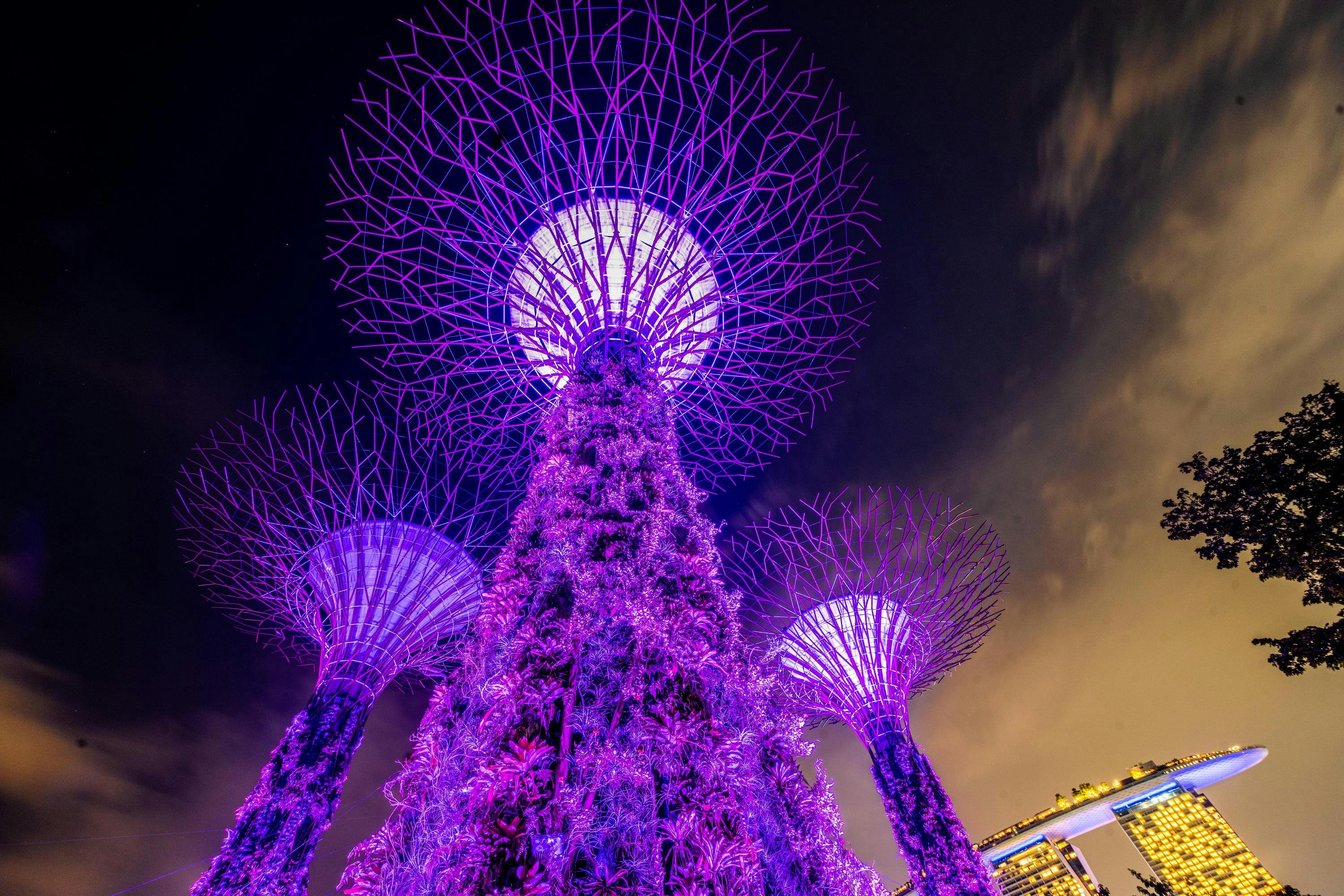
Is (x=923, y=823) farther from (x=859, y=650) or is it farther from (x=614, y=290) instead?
(x=614, y=290)

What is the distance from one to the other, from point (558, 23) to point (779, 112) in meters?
3.61

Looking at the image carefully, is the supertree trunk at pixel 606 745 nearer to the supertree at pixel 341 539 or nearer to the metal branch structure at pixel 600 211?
the metal branch structure at pixel 600 211

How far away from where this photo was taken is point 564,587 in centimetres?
549

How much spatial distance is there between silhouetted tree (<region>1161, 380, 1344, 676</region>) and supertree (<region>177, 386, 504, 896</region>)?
50.9 feet

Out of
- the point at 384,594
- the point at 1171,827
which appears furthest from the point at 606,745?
the point at 1171,827

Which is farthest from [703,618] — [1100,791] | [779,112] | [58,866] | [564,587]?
[1100,791]

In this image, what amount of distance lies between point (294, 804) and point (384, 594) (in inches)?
181

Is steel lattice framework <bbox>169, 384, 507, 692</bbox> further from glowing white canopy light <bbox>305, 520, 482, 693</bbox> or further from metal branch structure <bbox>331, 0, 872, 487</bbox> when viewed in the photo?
metal branch structure <bbox>331, 0, 872, 487</bbox>

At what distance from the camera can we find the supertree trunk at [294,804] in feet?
30.7

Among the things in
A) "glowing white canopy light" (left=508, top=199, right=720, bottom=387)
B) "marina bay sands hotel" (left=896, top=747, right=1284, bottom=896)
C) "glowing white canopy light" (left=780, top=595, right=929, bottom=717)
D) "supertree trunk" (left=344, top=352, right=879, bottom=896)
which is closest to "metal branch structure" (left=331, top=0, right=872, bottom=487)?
"glowing white canopy light" (left=508, top=199, right=720, bottom=387)

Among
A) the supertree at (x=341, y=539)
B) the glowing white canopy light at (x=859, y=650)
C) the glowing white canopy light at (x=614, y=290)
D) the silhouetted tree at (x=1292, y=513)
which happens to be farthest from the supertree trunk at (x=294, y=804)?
the silhouetted tree at (x=1292, y=513)

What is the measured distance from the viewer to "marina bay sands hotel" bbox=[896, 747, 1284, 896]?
202 feet

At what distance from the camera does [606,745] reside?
483 centimetres

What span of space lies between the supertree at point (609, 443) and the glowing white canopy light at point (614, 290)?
74 millimetres
